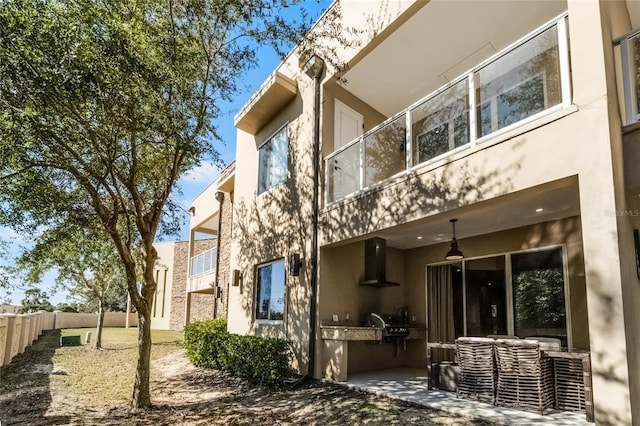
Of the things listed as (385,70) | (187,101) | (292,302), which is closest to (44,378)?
(292,302)

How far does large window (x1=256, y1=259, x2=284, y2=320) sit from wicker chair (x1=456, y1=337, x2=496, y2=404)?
4.19 meters

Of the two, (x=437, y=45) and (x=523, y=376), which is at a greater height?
(x=437, y=45)

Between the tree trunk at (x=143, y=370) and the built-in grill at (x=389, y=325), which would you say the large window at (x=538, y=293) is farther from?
the tree trunk at (x=143, y=370)

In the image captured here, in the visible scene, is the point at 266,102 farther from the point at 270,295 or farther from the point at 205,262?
the point at 205,262

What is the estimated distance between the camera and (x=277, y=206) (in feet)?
32.4

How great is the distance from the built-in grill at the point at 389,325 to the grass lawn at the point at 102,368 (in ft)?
15.6

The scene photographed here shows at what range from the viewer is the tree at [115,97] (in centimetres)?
571

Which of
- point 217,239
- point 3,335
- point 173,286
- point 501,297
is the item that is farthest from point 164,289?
point 501,297

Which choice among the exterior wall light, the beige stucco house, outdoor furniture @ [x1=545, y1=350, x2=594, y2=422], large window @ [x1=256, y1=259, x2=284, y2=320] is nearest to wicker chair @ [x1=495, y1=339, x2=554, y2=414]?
outdoor furniture @ [x1=545, y1=350, x2=594, y2=422]

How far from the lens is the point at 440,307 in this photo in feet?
29.1

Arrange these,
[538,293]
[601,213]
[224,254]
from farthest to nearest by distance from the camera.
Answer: [224,254] → [538,293] → [601,213]

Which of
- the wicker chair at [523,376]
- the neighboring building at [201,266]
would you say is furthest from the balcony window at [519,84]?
the neighboring building at [201,266]

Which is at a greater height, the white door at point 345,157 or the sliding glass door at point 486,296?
the white door at point 345,157

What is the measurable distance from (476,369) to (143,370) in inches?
204
